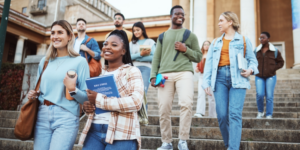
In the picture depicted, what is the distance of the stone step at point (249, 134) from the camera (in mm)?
4141

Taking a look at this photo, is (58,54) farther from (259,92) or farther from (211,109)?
(259,92)

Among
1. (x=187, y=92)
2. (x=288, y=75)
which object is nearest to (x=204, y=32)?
(x=288, y=75)

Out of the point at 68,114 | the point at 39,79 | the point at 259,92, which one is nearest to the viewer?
the point at 68,114

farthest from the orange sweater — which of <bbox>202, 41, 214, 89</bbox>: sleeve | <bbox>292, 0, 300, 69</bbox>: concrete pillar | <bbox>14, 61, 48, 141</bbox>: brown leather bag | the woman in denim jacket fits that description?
<bbox>292, 0, 300, 69</bbox>: concrete pillar

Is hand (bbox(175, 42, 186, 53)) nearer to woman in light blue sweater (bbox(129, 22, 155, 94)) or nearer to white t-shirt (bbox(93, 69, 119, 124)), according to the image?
woman in light blue sweater (bbox(129, 22, 155, 94))

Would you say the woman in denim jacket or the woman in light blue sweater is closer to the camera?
the woman in denim jacket

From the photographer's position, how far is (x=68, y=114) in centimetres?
227

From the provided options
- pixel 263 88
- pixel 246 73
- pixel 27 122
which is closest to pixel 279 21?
pixel 263 88

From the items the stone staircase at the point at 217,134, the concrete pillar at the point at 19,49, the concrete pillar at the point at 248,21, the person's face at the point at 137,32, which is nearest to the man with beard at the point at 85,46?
the person's face at the point at 137,32

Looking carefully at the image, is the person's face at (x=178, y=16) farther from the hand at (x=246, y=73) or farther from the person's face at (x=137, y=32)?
the hand at (x=246, y=73)

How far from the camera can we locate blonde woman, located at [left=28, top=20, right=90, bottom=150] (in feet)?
7.15

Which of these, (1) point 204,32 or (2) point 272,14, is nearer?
(1) point 204,32

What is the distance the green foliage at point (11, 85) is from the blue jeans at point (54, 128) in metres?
6.66

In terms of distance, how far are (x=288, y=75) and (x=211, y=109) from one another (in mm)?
7562
